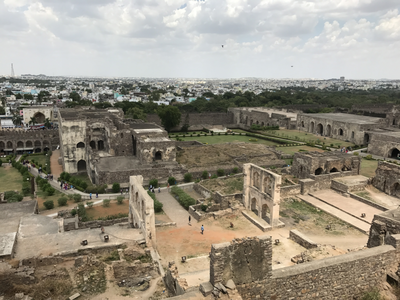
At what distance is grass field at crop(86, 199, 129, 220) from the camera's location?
67.6 feet

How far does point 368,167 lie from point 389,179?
28.6 ft

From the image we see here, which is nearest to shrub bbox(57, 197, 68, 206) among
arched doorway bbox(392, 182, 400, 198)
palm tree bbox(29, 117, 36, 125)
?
arched doorway bbox(392, 182, 400, 198)

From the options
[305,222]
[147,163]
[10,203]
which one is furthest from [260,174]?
[10,203]

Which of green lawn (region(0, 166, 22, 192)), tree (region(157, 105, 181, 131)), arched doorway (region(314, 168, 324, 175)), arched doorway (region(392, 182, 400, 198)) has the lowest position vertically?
green lawn (region(0, 166, 22, 192))

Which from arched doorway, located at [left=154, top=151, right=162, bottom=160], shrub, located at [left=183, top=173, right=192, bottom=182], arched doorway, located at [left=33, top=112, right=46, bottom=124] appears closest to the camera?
shrub, located at [left=183, top=173, right=192, bottom=182]

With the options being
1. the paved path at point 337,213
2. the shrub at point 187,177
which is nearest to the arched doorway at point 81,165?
the shrub at point 187,177

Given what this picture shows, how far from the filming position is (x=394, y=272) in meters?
8.72

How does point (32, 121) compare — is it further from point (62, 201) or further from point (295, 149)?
point (295, 149)

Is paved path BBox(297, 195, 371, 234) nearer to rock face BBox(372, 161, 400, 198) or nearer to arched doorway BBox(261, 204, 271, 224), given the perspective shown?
arched doorway BBox(261, 204, 271, 224)

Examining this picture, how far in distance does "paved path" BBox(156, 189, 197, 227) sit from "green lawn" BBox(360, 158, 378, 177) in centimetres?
1731

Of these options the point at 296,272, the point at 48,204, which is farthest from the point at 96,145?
the point at 296,272

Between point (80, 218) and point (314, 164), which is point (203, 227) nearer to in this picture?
point (80, 218)

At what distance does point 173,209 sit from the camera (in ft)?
71.5

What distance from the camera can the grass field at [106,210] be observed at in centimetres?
2059
